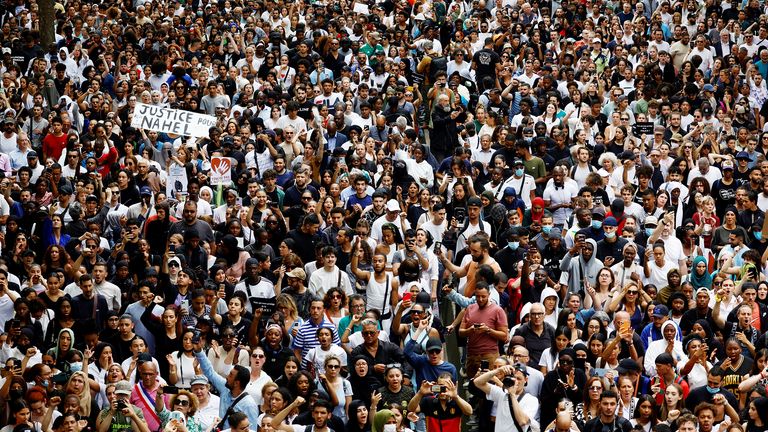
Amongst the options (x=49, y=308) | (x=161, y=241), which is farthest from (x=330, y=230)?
(x=49, y=308)

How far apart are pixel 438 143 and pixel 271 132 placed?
2.50m

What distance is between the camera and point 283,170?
21.2m

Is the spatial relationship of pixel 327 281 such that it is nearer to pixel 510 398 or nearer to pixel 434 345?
pixel 434 345

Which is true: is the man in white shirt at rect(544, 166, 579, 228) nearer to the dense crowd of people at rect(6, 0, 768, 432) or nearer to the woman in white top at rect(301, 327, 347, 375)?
the dense crowd of people at rect(6, 0, 768, 432)

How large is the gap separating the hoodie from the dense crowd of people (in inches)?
1.4

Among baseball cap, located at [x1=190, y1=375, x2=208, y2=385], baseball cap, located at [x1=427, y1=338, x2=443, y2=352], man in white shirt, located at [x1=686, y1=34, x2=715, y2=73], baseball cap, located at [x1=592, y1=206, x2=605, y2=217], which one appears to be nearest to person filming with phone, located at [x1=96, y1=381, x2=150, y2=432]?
baseball cap, located at [x1=190, y1=375, x2=208, y2=385]

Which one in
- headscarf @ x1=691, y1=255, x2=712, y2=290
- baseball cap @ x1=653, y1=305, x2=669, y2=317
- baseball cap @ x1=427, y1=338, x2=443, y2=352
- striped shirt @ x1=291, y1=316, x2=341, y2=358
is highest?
baseball cap @ x1=653, y1=305, x2=669, y2=317

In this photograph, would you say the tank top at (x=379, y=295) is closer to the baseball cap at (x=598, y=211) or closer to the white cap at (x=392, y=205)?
the white cap at (x=392, y=205)

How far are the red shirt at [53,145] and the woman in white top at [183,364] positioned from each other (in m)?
7.19

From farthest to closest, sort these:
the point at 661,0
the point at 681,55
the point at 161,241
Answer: the point at 661,0 < the point at 681,55 < the point at 161,241

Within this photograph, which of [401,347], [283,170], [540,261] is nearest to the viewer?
[401,347]

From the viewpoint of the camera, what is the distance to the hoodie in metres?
17.7

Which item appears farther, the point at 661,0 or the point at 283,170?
the point at 661,0

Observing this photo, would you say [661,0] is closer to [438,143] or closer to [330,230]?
[438,143]
